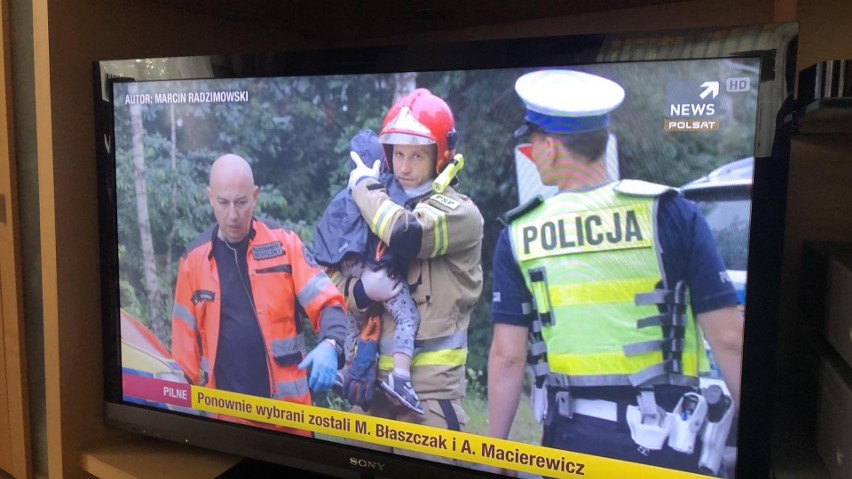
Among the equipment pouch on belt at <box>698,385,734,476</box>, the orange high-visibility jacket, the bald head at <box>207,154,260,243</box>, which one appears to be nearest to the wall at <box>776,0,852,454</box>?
the equipment pouch on belt at <box>698,385,734,476</box>

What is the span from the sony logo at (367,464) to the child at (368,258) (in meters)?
0.11

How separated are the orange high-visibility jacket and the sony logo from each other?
12 centimetres

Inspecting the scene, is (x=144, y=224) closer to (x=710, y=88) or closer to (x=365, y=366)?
(x=365, y=366)

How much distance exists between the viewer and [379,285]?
3.41 feet

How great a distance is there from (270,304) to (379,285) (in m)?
0.21

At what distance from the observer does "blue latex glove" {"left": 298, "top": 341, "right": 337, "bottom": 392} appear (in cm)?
108

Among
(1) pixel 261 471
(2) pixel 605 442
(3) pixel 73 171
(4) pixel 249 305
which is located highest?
(3) pixel 73 171

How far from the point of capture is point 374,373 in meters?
1.05

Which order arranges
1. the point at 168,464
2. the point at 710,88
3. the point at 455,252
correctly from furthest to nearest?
the point at 168,464
the point at 455,252
the point at 710,88

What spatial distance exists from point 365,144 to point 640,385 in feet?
1.78

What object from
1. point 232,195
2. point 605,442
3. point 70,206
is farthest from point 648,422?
point 70,206

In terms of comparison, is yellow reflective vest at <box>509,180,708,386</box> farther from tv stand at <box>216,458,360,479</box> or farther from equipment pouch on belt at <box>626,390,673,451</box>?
tv stand at <box>216,458,360,479</box>

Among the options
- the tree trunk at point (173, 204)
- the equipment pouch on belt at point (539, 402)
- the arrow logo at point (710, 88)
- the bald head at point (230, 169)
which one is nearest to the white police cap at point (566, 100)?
the arrow logo at point (710, 88)

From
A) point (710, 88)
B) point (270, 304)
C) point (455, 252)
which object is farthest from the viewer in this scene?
point (270, 304)
